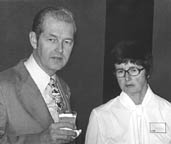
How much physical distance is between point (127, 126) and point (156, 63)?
87.3 inches

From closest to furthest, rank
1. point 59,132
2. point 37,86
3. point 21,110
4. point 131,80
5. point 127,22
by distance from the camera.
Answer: point 59,132, point 21,110, point 37,86, point 131,80, point 127,22

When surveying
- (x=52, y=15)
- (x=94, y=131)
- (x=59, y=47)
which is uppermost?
(x=52, y=15)

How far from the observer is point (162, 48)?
4848 mm

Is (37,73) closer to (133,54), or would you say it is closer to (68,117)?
(68,117)

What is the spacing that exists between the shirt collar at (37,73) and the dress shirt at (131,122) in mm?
538

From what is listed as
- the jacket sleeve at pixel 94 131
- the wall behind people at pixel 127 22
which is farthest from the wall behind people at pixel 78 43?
the jacket sleeve at pixel 94 131

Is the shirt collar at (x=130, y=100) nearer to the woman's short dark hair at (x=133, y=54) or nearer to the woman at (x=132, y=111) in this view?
the woman at (x=132, y=111)

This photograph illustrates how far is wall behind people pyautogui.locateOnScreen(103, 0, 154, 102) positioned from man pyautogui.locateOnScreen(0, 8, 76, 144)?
2.13m

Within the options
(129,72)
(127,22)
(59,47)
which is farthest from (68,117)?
(127,22)

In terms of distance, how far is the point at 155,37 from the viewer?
4.80 metres

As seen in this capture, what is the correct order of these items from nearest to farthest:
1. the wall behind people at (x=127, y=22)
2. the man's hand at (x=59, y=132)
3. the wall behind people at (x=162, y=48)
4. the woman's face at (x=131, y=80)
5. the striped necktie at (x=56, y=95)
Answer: the man's hand at (x=59, y=132), the striped necktie at (x=56, y=95), the woman's face at (x=131, y=80), the wall behind people at (x=127, y=22), the wall behind people at (x=162, y=48)

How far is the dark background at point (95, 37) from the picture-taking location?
469 centimetres

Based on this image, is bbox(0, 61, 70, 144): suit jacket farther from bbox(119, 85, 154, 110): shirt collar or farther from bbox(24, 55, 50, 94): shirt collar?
bbox(119, 85, 154, 110): shirt collar

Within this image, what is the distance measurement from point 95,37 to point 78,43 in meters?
0.21
